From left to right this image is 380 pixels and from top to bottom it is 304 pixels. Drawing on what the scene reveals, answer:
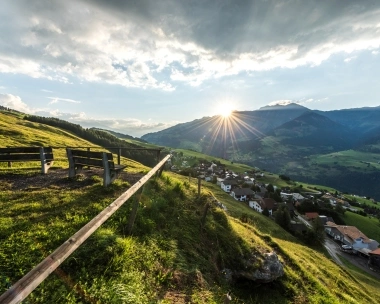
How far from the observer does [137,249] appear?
23.7ft

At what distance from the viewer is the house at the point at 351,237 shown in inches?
3005

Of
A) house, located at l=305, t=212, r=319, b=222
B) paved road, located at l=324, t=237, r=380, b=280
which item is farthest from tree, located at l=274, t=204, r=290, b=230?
house, located at l=305, t=212, r=319, b=222

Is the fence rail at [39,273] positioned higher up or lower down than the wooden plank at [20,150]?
lower down

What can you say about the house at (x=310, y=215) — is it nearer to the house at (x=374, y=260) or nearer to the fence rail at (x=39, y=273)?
the house at (x=374, y=260)

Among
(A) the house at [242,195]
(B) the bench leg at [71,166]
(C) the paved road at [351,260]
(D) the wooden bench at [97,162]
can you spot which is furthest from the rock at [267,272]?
(A) the house at [242,195]

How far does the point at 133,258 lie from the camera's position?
6.78 metres

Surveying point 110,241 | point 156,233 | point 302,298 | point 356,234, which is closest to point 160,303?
point 110,241

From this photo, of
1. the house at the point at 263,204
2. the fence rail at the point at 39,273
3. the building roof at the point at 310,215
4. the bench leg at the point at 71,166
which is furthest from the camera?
the building roof at the point at 310,215

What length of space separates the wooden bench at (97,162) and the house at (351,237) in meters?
85.0

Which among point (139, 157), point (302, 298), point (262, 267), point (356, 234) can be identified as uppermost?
point (262, 267)

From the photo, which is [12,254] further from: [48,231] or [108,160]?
[108,160]

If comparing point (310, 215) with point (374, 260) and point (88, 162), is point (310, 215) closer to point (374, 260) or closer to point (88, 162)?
point (374, 260)

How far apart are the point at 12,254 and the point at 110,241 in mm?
2332

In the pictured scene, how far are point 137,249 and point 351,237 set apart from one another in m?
92.7
